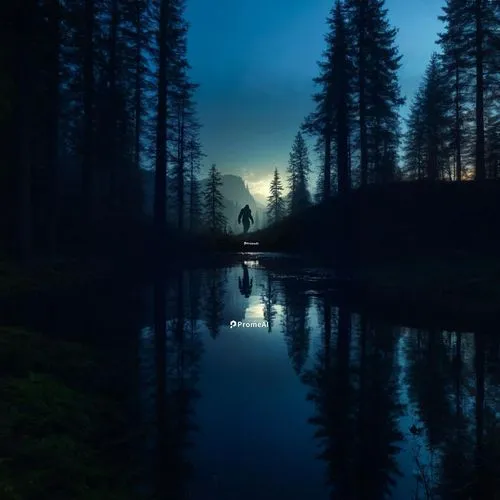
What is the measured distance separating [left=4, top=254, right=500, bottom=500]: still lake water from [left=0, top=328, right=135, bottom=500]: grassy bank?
345 millimetres

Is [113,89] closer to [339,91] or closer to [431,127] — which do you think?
[339,91]

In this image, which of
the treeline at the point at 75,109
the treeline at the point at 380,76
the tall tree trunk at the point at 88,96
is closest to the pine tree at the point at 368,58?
the treeline at the point at 380,76

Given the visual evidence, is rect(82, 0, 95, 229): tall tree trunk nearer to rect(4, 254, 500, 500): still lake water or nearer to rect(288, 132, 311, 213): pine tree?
rect(4, 254, 500, 500): still lake water

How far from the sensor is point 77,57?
19.3m

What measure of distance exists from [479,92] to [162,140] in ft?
63.1

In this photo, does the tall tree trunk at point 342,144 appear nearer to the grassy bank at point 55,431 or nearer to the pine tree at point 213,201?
the grassy bank at point 55,431

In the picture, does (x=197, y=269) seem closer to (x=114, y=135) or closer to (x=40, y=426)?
(x=114, y=135)

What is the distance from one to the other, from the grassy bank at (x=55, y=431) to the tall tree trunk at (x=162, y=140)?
18.7 metres

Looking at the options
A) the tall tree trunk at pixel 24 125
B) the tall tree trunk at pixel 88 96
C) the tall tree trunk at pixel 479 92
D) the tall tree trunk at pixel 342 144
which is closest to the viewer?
the tall tree trunk at pixel 24 125

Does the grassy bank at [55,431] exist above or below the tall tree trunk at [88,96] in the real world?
below

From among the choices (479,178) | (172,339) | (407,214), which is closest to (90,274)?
(172,339)

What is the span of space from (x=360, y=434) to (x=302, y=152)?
69448 mm

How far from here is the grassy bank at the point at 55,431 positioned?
3.22m

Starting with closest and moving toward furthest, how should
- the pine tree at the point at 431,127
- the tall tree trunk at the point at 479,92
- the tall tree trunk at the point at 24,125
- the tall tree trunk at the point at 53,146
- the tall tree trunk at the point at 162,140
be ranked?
the tall tree trunk at the point at 24,125 → the tall tree trunk at the point at 53,146 → the tall tree trunk at the point at 479,92 → the tall tree trunk at the point at 162,140 → the pine tree at the point at 431,127
